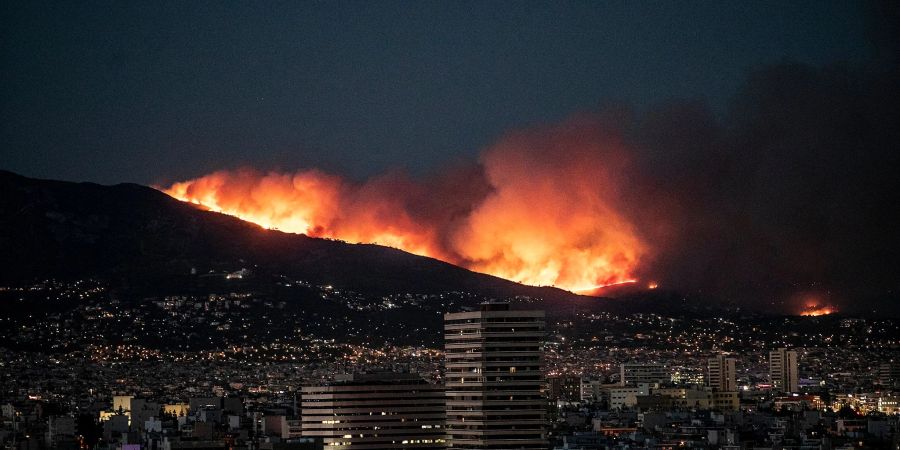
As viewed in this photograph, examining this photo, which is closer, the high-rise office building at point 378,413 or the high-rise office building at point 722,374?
the high-rise office building at point 378,413

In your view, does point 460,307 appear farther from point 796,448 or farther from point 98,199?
point 796,448

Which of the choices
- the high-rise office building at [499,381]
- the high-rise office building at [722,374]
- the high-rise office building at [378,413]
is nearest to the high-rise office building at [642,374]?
the high-rise office building at [722,374]

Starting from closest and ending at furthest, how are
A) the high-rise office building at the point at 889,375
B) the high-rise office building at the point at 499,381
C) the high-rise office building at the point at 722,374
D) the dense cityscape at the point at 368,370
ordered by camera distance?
the high-rise office building at the point at 499,381 → the dense cityscape at the point at 368,370 → the high-rise office building at the point at 722,374 → the high-rise office building at the point at 889,375

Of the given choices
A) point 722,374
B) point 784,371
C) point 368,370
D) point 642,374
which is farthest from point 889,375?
point 368,370

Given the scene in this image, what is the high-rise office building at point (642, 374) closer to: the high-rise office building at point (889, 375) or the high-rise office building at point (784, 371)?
the high-rise office building at point (784, 371)

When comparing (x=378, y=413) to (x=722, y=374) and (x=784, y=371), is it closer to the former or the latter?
(x=722, y=374)

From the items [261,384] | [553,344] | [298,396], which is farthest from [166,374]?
[553,344]
